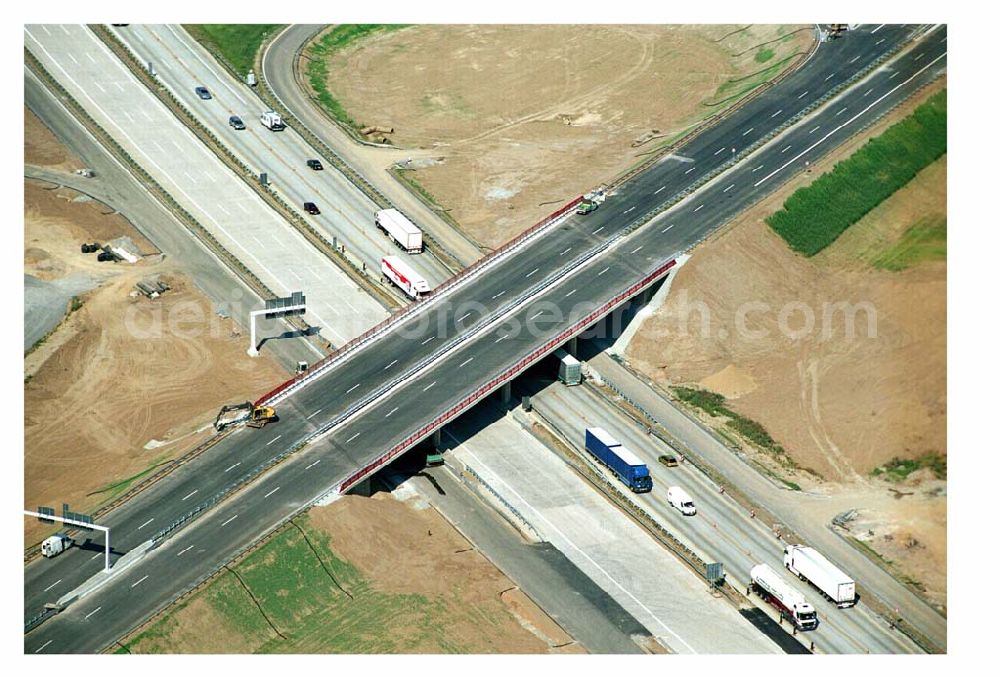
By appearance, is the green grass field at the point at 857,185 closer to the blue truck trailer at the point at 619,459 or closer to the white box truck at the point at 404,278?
the blue truck trailer at the point at 619,459

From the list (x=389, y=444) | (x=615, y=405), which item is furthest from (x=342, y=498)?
(x=615, y=405)

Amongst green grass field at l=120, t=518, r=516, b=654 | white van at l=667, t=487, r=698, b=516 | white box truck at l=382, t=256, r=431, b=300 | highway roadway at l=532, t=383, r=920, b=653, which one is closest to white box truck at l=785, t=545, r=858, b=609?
highway roadway at l=532, t=383, r=920, b=653

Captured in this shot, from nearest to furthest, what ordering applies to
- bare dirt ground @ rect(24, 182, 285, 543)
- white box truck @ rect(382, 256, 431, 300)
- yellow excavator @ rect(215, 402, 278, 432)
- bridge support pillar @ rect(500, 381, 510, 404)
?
bare dirt ground @ rect(24, 182, 285, 543) → yellow excavator @ rect(215, 402, 278, 432) → bridge support pillar @ rect(500, 381, 510, 404) → white box truck @ rect(382, 256, 431, 300)

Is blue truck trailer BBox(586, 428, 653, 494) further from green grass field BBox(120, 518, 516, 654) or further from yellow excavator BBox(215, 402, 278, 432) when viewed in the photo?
yellow excavator BBox(215, 402, 278, 432)

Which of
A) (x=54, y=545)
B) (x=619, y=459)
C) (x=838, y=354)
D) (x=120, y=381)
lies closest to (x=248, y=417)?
(x=120, y=381)

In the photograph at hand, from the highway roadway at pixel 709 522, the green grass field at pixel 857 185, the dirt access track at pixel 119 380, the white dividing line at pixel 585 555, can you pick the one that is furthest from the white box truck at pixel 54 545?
the green grass field at pixel 857 185

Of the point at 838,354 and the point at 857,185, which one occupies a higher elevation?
the point at 857,185

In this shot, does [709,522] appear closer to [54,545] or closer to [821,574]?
[821,574]
